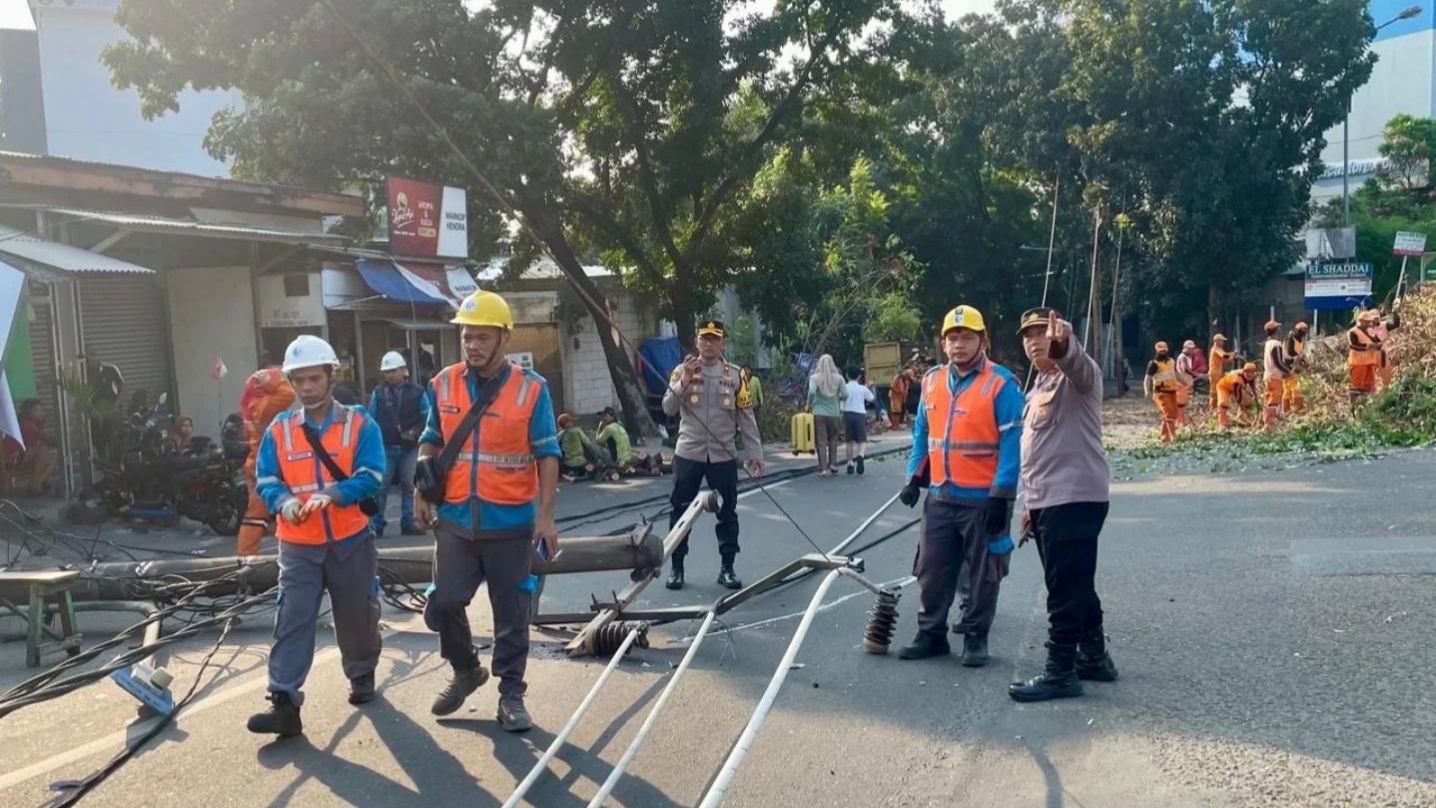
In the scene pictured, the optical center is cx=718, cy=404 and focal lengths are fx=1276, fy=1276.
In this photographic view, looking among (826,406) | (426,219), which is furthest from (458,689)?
(426,219)

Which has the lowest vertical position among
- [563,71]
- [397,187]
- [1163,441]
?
[1163,441]

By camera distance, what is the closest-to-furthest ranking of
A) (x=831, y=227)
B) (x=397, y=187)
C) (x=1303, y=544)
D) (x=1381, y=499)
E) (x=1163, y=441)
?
(x=1303, y=544)
(x=1381, y=499)
(x=397, y=187)
(x=1163, y=441)
(x=831, y=227)

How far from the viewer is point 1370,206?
146ft

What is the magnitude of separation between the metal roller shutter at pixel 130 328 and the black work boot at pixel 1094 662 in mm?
12507

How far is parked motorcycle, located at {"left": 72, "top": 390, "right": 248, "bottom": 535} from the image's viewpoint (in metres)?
13.4

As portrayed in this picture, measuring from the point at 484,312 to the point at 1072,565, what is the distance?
308 cm

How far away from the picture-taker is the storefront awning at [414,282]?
18844mm

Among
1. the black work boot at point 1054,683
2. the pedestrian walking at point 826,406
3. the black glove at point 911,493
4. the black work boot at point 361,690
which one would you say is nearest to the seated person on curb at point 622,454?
the pedestrian walking at point 826,406

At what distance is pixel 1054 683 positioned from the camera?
20.1ft

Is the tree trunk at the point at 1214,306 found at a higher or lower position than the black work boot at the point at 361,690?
higher

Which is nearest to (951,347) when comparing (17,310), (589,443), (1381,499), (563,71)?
(1381,499)

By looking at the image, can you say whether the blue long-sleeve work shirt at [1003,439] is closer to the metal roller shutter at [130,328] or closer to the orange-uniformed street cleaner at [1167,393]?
the metal roller shutter at [130,328]

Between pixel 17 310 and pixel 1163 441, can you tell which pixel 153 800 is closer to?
pixel 17 310

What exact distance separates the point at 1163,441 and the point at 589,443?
968 cm
